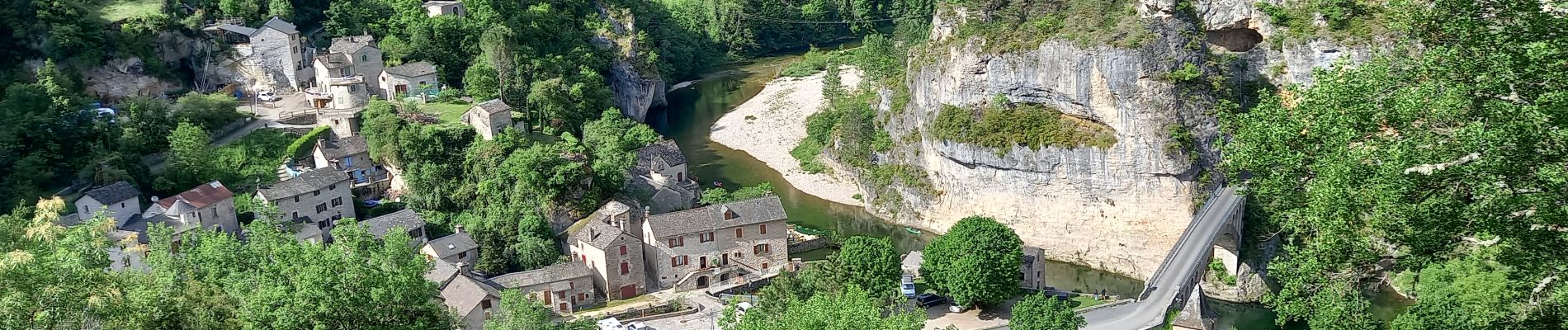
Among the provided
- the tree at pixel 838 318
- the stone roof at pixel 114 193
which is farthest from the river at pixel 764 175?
the stone roof at pixel 114 193

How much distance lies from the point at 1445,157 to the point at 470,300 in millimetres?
28402

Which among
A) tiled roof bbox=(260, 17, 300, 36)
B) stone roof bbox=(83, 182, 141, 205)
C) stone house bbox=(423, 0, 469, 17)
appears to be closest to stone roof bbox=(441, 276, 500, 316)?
stone roof bbox=(83, 182, 141, 205)

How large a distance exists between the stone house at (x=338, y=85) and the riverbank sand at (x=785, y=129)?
18.9m

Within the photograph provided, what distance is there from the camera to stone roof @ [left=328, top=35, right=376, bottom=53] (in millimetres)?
56375

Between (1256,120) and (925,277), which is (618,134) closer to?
(925,277)

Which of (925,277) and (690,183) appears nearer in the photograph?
(925,277)

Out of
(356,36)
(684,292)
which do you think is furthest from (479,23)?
(684,292)

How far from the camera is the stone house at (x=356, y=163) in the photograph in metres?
48.2

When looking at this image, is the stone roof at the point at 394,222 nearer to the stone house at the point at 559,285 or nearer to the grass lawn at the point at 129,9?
the stone house at the point at 559,285

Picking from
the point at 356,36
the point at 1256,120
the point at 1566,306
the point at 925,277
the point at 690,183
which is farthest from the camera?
the point at 356,36

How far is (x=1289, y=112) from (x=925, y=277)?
22071 mm

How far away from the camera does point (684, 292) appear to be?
42688 mm

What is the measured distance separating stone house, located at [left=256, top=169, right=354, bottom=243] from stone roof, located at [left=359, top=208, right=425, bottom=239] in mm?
1498

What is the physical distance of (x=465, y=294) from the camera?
3809 cm
